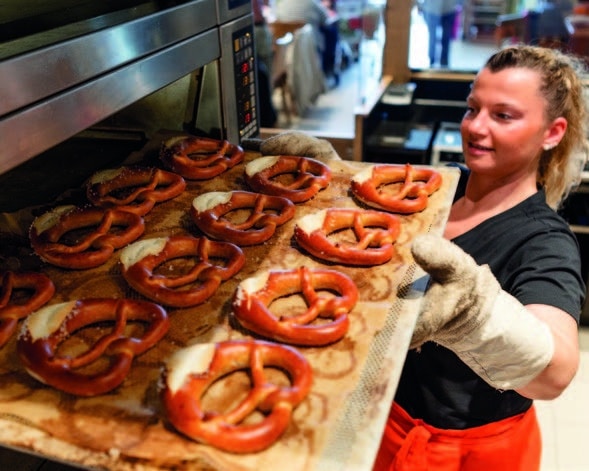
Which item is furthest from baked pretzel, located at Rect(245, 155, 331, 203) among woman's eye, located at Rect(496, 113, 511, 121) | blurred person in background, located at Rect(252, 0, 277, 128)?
blurred person in background, located at Rect(252, 0, 277, 128)

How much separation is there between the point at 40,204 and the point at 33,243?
0.82 ft

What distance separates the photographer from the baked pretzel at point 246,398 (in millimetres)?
1003

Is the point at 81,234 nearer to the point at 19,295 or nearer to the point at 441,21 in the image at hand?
the point at 19,295

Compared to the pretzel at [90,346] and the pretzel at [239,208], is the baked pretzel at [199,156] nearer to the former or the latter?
the pretzel at [239,208]

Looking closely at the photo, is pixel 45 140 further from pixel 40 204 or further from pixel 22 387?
pixel 40 204

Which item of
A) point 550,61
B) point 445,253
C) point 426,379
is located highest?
point 550,61

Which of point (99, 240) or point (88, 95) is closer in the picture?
point (88, 95)

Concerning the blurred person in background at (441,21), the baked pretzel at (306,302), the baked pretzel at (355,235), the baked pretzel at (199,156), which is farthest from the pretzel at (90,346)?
the blurred person in background at (441,21)

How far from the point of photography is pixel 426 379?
1756mm

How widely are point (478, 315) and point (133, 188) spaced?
1.21 m

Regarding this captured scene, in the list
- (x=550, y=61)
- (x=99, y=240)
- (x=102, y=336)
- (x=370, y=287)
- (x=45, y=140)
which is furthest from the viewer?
(x=550, y=61)

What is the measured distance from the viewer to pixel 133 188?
1969mm

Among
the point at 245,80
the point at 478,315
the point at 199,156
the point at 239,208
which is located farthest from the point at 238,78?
the point at 478,315

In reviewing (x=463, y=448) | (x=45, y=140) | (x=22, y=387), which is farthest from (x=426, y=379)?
(x=45, y=140)
